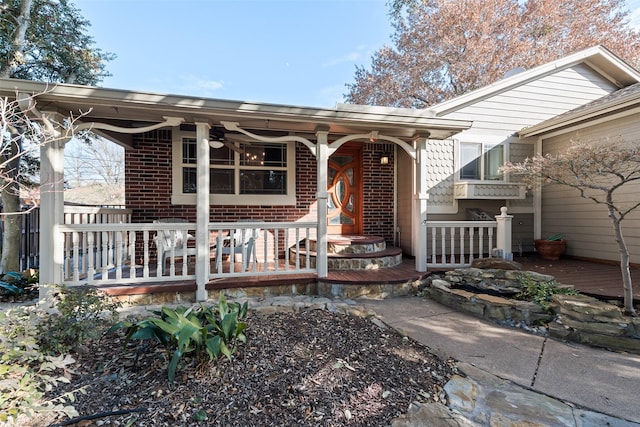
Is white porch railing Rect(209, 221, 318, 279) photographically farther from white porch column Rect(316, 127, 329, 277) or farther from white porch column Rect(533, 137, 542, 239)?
white porch column Rect(533, 137, 542, 239)

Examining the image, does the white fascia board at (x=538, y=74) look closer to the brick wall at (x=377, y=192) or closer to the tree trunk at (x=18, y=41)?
the brick wall at (x=377, y=192)

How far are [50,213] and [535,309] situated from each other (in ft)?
19.5

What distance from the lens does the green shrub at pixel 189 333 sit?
209cm

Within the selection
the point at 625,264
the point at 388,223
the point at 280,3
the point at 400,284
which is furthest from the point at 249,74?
the point at 625,264

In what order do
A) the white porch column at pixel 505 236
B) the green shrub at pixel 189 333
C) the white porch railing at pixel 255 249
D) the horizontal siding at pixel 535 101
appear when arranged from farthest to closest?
the horizontal siding at pixel 535 101 < the white porch column at pixel 505 236 < the white porch railing at pixel 255 249 < the green shrub at pixel 189 333

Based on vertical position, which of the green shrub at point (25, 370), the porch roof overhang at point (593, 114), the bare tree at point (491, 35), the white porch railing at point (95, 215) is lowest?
the green shrub at point (25, 370)

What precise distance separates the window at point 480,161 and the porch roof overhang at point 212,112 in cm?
174

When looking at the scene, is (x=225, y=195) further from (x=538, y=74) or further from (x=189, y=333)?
(x=538, y=74)

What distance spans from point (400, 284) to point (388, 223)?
242cm

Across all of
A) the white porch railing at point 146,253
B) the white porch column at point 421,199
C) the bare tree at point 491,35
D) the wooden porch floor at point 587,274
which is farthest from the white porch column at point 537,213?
the bare tree at point 491,35

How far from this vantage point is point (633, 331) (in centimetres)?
292

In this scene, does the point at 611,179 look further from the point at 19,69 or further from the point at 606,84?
the point at 19,69

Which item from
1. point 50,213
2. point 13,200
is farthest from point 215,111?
point 13,200

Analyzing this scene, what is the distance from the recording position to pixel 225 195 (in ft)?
18.7
